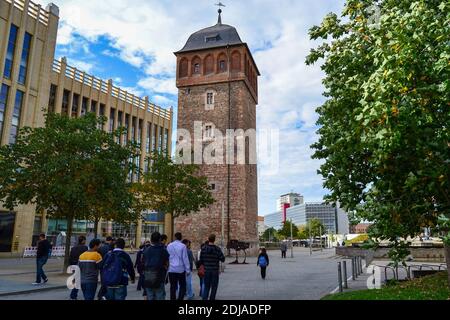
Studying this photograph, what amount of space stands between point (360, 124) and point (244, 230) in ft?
100

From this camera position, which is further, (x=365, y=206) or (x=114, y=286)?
(x=365, y=206)

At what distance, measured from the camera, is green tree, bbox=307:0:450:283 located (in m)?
7.22

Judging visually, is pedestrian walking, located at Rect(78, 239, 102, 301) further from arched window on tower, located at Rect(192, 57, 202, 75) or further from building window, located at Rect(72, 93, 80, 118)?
building window, located at Rect(72, 93, 80, 118)

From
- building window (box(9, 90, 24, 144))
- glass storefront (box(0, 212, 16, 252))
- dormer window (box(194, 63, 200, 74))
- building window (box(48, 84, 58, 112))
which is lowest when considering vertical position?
glass storefront (box(0, 212, 16, 252))

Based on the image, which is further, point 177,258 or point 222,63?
point 222,63

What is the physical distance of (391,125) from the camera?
7.21 meters

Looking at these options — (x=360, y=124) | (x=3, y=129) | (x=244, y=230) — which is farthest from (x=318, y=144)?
(x=3, y=129)

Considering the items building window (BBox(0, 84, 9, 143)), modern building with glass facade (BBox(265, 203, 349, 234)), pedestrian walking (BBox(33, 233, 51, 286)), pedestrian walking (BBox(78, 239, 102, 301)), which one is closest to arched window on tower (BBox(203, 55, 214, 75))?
building window (BBox(0, 84, 9, 143))

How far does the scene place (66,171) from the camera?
18.3 metres

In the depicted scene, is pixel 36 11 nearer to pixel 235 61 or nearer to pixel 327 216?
pixel 235 61

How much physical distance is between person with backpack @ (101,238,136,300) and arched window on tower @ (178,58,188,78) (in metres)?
37.6

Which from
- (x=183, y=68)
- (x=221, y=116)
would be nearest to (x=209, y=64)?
(x=183, y=68)

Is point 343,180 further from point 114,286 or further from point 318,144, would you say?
point 114,286

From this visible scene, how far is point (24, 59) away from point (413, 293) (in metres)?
38.2
